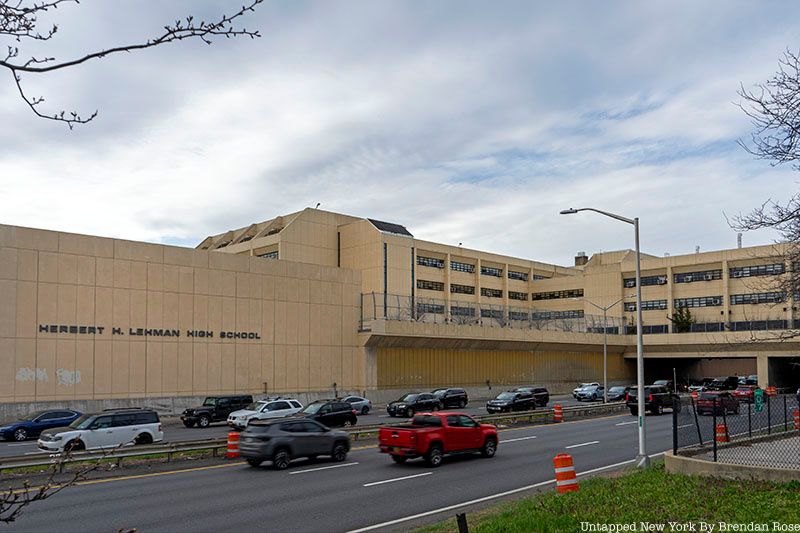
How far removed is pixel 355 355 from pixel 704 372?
5972cm

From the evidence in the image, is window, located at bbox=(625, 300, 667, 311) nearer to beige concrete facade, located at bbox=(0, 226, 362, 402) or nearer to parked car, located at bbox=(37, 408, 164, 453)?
beige concrete facade, located at bbox=(0, 226, 362, 402)

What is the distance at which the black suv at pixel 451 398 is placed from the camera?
173 feet

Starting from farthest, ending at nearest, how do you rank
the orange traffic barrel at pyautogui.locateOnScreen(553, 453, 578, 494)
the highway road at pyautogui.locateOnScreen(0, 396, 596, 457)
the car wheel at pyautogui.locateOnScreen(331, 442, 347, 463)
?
the highway road at pyautogui.locateOnScreen(0, 396, 596, 457) → the car wheel at pyautogui.locateOnScreen(331, 442, 347, 463) → the orange traffic barrel at pyautogui.locateOnScreen(553, 453, 578, 494)

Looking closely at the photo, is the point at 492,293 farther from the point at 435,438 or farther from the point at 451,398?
the point at 435,438

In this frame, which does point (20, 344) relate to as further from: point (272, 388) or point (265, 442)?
point (265, 442)

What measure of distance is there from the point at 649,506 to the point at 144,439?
21563mm

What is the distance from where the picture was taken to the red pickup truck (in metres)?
22.1

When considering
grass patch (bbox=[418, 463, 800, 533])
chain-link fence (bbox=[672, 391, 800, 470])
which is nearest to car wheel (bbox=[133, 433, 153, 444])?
grass patch (bbox=[418, 463, 800, 533])

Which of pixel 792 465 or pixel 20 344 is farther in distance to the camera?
pixel 20 344

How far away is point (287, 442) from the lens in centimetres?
2252

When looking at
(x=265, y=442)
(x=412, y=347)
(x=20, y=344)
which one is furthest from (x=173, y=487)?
(x=412, y=347)

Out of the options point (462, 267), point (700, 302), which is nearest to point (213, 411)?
point (462, 267)

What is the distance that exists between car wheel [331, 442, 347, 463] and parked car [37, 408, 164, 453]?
7.39 meters

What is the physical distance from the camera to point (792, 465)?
1547 centimetres
